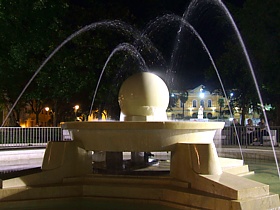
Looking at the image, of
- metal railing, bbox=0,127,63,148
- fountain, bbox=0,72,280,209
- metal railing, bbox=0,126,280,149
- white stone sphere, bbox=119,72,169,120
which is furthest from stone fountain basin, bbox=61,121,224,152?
metal railing, bbox=0,127,63,148

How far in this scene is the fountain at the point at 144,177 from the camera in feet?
23.5

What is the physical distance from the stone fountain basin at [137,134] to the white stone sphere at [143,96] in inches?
61.9

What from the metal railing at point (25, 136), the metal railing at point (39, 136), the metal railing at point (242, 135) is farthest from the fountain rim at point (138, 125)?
the metal railing at point (25, 136)

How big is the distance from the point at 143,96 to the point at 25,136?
36.3 feet

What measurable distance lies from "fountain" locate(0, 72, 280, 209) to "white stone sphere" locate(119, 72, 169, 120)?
1.55 m

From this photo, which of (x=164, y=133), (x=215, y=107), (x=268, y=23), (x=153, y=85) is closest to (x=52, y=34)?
(x=268, y=23)

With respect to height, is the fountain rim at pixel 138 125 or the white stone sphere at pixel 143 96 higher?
the white stone sphere at pixel 143 96

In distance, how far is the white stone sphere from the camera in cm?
973

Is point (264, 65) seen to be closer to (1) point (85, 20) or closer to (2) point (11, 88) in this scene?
(1) point (85, 20)

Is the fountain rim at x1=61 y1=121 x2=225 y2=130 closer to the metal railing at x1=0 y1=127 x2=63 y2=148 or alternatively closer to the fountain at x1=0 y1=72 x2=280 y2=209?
the fountain at x1=0 y1=72 x2=280 y2=209

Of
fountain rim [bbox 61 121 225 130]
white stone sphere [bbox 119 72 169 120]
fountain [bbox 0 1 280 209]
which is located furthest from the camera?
white stone sphere [bbox 119 72 169 120]

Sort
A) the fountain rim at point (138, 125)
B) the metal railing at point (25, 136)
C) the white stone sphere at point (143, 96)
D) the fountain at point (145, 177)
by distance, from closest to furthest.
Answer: the fountain at point (145, 177) < the fountain rim at point (138, 125) < the white stone sphere at point (143, 96) < the metal railing at point (25, 136)

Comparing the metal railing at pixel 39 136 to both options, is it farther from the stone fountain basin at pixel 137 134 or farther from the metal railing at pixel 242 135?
the stone fountain basin at pixel 137 134

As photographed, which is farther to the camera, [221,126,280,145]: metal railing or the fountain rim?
[221,126,280,145]: metal railing
